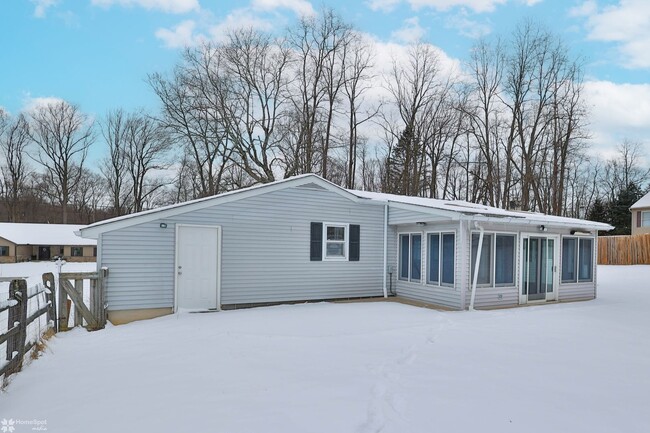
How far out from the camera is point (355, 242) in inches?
437

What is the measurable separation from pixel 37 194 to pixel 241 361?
41.5 metres

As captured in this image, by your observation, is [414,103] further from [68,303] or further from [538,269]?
[68,303]

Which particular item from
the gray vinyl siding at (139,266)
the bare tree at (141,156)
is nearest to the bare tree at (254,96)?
the bare tree at (141,156)

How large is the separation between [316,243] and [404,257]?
8.41ft

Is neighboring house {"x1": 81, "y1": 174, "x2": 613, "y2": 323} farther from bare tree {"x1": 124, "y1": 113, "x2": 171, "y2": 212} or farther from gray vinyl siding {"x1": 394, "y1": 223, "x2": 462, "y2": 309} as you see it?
bare tree {"x1": 124, "y1": 113, "x2": 171, "y2": 212}

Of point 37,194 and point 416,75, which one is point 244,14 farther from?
point 37,194

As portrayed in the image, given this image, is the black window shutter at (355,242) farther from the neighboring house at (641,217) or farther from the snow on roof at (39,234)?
the snow on roof at (39,234)

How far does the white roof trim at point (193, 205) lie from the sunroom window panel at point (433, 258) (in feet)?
7.02

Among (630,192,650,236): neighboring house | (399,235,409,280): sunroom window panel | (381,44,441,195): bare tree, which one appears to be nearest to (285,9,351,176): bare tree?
(381,44,441,195): bare tree

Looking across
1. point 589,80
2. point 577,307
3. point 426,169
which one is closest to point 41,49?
point 577,307

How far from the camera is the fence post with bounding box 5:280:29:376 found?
15.3 feet

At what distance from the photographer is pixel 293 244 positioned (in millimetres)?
10336

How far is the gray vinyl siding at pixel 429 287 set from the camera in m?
9.73

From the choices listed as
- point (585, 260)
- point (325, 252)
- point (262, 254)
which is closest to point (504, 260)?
point (585, 260)
